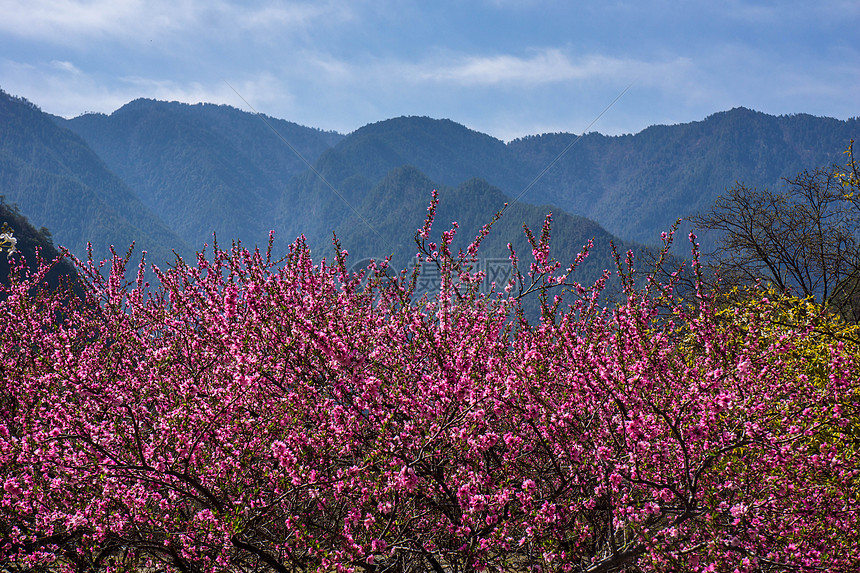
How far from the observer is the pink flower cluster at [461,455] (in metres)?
5.02

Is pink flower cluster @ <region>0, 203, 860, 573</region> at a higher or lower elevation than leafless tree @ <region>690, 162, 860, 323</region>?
lower

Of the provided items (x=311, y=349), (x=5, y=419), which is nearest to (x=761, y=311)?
(x=311, y=349)

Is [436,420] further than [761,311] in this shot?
No

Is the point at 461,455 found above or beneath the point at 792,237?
beneath

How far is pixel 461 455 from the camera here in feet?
19.0

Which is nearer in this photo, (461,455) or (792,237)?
(461,455)

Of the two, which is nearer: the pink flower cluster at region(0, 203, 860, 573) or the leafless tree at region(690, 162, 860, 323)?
the pink flower cluster at region(0, 203, 860, 573)

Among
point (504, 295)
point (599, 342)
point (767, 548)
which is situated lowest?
point (767, 548)

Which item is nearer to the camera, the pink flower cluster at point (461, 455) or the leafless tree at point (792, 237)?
the pink flower cluster at point (461, 455)

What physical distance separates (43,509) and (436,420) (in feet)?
12.9

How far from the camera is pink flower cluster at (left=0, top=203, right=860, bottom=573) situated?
502 cm

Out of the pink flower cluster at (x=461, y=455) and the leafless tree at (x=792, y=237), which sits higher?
the leafless tree at (x=792, y=237)

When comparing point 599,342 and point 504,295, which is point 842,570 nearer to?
point 599,342

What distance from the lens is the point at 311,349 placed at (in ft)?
17.9
